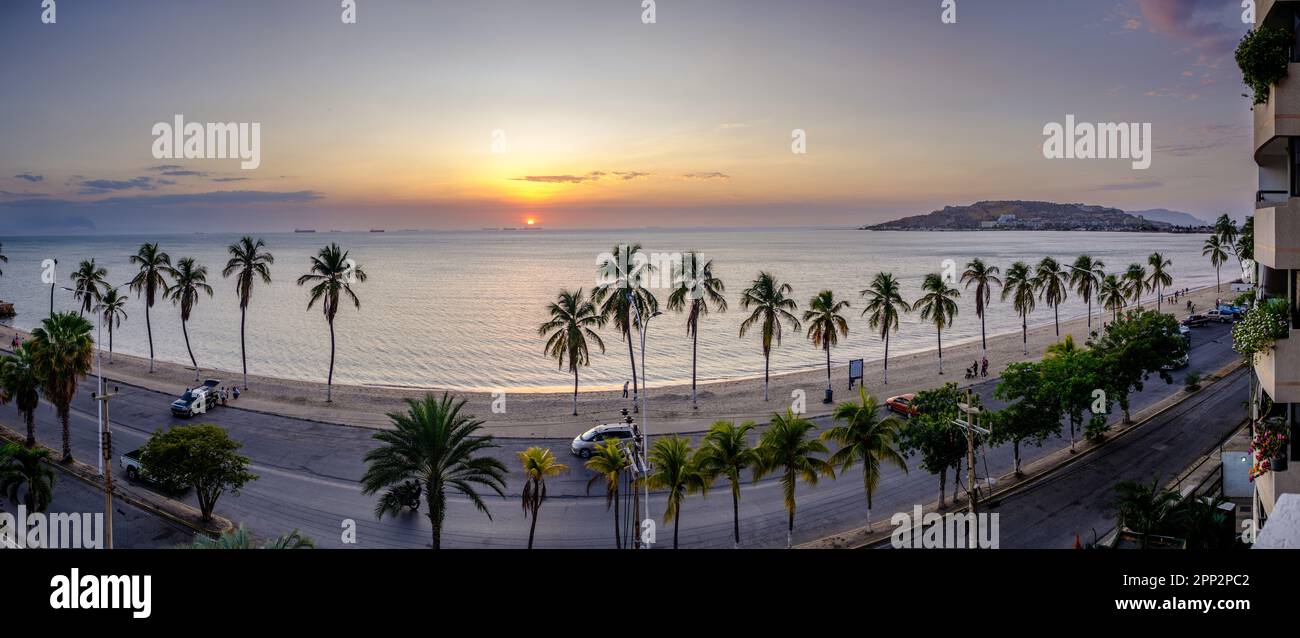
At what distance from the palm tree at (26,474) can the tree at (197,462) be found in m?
2.87

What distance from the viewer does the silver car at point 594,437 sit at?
34125mm

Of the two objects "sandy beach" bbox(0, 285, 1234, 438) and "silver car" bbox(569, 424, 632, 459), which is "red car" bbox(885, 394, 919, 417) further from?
"silver car" bbox(569, 424, 632, 459)

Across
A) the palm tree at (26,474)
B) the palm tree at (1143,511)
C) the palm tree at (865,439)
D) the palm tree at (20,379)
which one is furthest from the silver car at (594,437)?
the palm tree at (20,379)

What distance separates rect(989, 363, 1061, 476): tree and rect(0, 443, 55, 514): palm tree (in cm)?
3524

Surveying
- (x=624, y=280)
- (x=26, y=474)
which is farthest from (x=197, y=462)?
(x=624, y=280)

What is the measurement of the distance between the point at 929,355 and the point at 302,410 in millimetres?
57391

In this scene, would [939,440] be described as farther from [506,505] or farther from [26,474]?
[26,474]

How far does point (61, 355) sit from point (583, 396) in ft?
104

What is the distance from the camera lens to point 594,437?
3447cm

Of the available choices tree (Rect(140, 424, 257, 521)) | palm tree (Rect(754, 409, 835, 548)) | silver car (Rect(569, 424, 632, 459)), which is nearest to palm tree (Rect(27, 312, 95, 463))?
tree (Rect(140, 424, 257, 521))

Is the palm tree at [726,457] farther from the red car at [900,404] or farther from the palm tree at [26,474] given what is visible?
the palm tree at [26,474]
